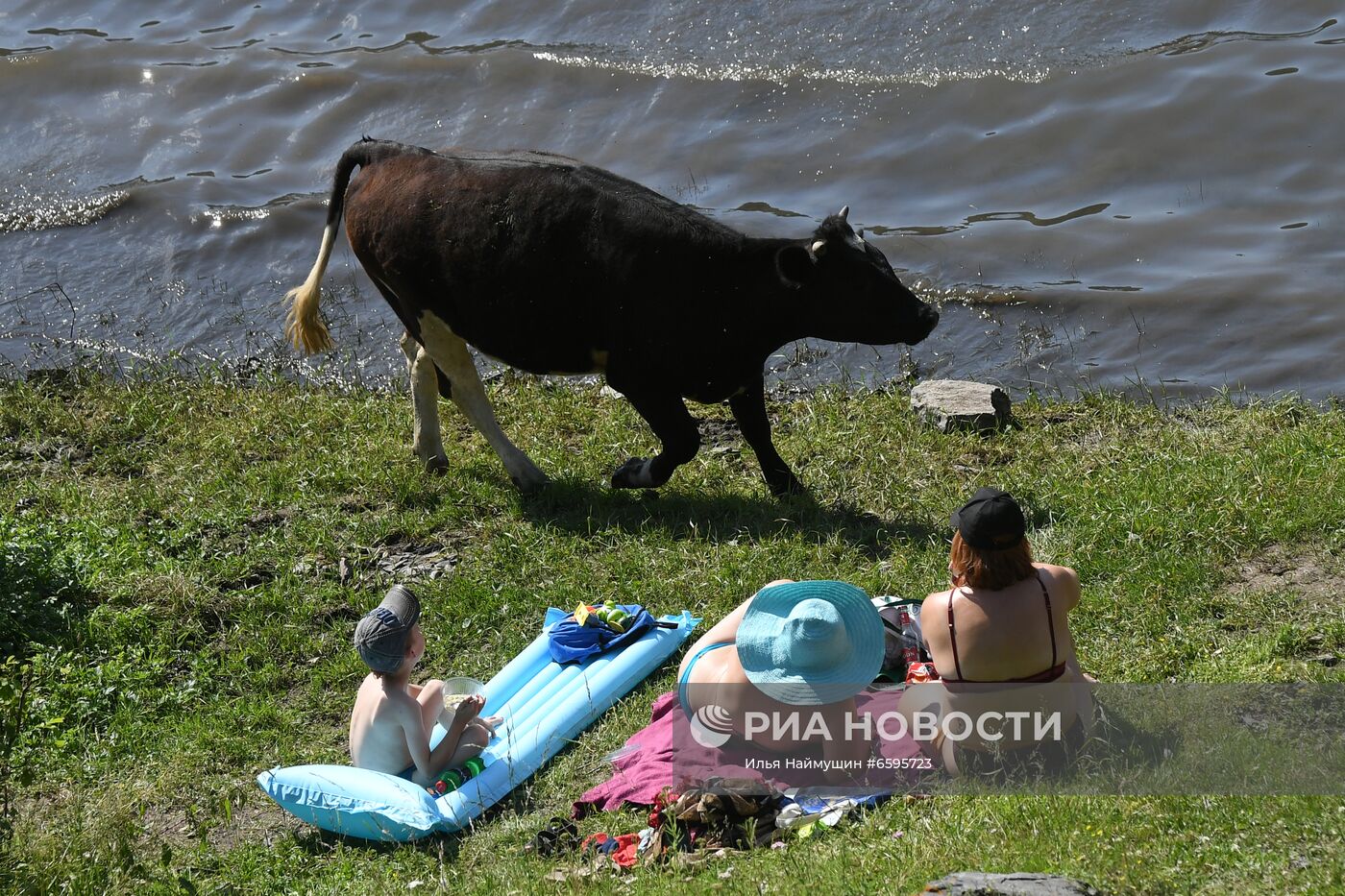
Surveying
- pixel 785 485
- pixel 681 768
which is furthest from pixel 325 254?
pixel 681 768

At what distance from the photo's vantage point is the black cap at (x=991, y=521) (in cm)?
525

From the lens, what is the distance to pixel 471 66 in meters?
17.8

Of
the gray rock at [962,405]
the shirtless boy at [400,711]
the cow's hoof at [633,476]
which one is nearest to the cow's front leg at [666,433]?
the cow's hoof at [633,476]

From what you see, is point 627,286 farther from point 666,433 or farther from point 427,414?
point 427,414

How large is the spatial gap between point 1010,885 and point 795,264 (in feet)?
15.4

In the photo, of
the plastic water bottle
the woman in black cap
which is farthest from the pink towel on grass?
the plastic water bottle

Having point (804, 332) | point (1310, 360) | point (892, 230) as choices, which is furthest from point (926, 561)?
point (892, 230)

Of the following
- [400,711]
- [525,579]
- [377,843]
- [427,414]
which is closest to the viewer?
[377,843]

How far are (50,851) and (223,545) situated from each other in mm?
3077

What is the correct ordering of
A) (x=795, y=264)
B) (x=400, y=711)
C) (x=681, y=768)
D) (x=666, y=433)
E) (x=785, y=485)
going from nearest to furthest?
(x=681, y=768) < (x=400, y=711) < (x=795, y=264) < (x=666, y=433) < (x=785, y=485)

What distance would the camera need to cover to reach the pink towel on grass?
5.62 m

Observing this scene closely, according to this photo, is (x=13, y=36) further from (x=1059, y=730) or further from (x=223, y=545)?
(x=1059, y=730)

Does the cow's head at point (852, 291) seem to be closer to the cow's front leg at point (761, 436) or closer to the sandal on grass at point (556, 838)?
the cow's front leg at point (761, 436)

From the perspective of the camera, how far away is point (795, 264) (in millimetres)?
8188
